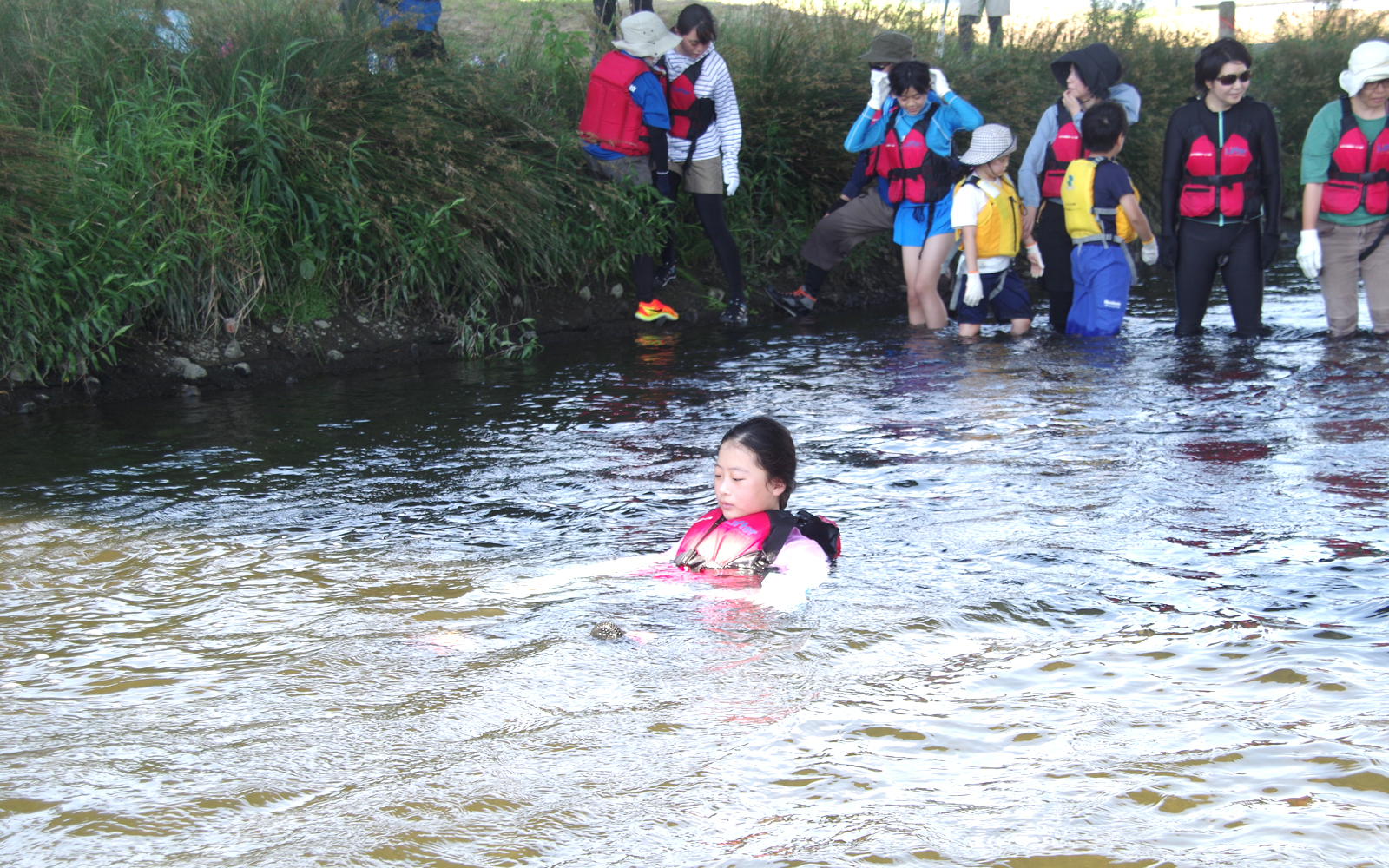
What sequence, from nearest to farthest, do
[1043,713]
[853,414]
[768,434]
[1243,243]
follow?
[1043,713], [768,434], [853,414], [1243,243]

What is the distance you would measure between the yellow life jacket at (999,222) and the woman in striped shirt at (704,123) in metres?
2.01

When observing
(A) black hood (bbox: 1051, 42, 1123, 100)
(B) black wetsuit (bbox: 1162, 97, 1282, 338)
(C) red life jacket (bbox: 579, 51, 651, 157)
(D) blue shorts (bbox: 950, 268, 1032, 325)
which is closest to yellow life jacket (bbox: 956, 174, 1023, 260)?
(D) blue shorts (bbox: 950, 268, 1032, 325)

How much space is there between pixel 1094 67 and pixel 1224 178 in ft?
4.26

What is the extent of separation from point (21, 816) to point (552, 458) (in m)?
3.76

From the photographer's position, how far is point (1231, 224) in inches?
333

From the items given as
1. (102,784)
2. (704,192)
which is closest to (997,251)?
(704,192)

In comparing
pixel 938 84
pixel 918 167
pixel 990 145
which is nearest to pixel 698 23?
pixel 938 84

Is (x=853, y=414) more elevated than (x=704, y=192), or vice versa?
(x=704, y=192)

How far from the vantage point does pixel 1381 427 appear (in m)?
6.30

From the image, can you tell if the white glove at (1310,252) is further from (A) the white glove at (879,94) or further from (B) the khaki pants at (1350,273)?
(A) the white glove at (879,94)

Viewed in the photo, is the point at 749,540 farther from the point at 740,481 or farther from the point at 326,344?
the point at 326,344

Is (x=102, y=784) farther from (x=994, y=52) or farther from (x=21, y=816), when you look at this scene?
(x=994, y=52)

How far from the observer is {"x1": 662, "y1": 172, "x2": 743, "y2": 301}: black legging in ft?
33.8

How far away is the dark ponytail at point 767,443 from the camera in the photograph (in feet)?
15.0
